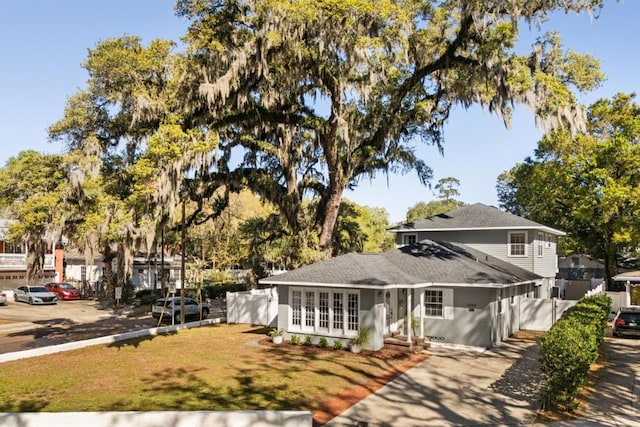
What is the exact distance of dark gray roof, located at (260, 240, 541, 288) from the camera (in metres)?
19.4

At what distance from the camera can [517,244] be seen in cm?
2725

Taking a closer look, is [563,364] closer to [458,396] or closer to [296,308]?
[458,396]

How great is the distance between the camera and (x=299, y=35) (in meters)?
23.0

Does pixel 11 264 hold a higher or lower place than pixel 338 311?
higher

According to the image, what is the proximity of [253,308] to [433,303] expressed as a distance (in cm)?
1097

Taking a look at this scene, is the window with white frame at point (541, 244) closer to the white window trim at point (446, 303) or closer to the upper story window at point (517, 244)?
the upper story window at point (517, 244)

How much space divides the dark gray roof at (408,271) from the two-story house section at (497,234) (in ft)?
6.14

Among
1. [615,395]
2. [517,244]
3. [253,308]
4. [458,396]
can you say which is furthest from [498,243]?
[458,396]

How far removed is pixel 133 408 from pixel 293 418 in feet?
14.5

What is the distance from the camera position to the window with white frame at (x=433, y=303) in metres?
21.1

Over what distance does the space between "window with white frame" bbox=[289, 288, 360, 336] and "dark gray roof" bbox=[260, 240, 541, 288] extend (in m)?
0.65

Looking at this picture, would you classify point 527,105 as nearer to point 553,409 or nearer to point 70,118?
point 553,409

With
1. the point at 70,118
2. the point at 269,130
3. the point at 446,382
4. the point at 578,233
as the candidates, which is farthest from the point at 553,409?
the point at 578,233

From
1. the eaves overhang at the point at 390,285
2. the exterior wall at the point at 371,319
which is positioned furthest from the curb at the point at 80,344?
the exterior wall at the point at 371,319
